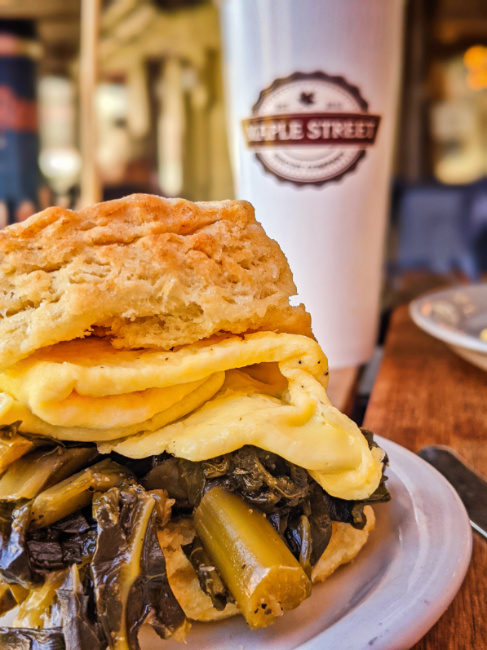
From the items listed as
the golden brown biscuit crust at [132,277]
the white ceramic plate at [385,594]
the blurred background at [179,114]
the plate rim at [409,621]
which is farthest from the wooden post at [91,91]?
the blurred background at [179,114]

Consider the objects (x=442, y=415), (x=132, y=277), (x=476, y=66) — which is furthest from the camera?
(x=476, y=66)

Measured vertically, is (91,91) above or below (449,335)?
above

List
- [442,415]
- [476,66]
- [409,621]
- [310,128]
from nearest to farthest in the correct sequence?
[409,621], [442,415], [310,128], [476,66]

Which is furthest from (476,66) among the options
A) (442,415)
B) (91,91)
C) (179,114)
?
(442,415)

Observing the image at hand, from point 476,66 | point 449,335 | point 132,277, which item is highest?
point 476,66

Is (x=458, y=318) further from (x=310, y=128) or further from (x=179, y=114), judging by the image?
(x=179, y=114)

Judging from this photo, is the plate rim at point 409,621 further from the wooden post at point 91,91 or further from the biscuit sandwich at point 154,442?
the wooden post at point 91,91
